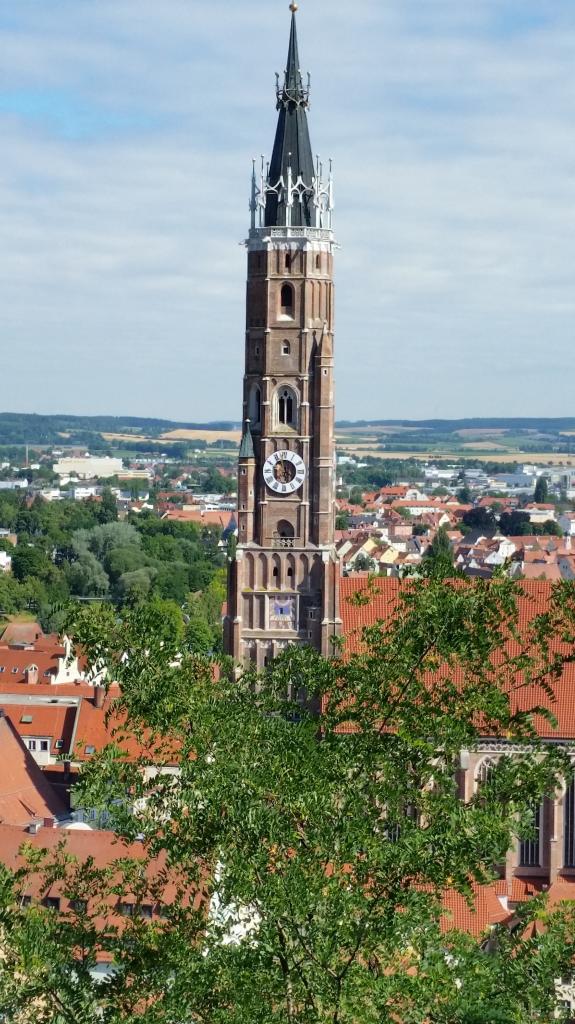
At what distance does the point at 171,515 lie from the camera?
632 feet

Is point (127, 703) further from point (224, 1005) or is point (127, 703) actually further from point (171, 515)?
point (171, 515)

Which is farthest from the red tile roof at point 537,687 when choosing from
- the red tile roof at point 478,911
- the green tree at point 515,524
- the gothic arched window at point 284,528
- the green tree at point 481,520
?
the green tree at point 481,520

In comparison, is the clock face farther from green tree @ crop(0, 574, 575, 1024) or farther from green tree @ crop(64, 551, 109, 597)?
green tree @ crop(64, 551, 109, 597)

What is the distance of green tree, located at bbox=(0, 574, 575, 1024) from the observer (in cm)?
2189

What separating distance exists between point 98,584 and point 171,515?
6244 centimetres

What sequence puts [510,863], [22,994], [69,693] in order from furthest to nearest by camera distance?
1. [69,693]
2. [510,863]
3. [22,994]

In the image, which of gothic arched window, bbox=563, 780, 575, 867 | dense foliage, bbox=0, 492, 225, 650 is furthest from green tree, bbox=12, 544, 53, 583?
gothic arched window, bbox=563, 780, 575, 867

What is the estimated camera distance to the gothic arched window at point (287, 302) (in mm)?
54094

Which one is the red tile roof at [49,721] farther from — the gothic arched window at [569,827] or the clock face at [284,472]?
the gothic arched window at [569,827]

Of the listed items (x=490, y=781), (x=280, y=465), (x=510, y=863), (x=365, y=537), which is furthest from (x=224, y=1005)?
(x=365, y=537)

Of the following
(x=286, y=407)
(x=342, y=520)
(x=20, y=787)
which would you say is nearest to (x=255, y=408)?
(x=286, y=407)

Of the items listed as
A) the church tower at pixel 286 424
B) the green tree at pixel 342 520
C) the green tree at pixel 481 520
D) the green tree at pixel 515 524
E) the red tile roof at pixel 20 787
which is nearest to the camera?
the red tile roof at pixel 20 787

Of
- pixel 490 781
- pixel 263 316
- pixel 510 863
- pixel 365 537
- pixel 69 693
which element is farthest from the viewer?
pixel 365 537

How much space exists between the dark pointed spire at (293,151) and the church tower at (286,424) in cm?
4
